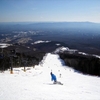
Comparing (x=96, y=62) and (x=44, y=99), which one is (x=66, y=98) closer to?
(x=44, y=99)

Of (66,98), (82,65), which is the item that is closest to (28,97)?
(66,98)

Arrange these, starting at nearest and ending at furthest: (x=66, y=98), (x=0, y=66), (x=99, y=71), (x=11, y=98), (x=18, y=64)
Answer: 1. (x=11, y=98)
2. (x=66, y=98)
3. (x=99, y=71)
4. (x=0, y=66)
5. (x=18, y=64)

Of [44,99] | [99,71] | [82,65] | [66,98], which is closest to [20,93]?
[44,99]

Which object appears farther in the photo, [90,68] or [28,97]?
[90,68]

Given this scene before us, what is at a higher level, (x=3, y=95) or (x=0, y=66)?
(x=3, y=95)

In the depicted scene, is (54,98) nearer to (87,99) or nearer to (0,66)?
(87,99)

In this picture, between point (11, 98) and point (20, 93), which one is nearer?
point (11, 98)

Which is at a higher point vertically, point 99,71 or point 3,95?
point 3,95

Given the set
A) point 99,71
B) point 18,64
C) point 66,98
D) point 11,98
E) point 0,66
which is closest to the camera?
point 11,98

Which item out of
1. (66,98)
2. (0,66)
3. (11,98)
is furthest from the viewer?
(0,66)
